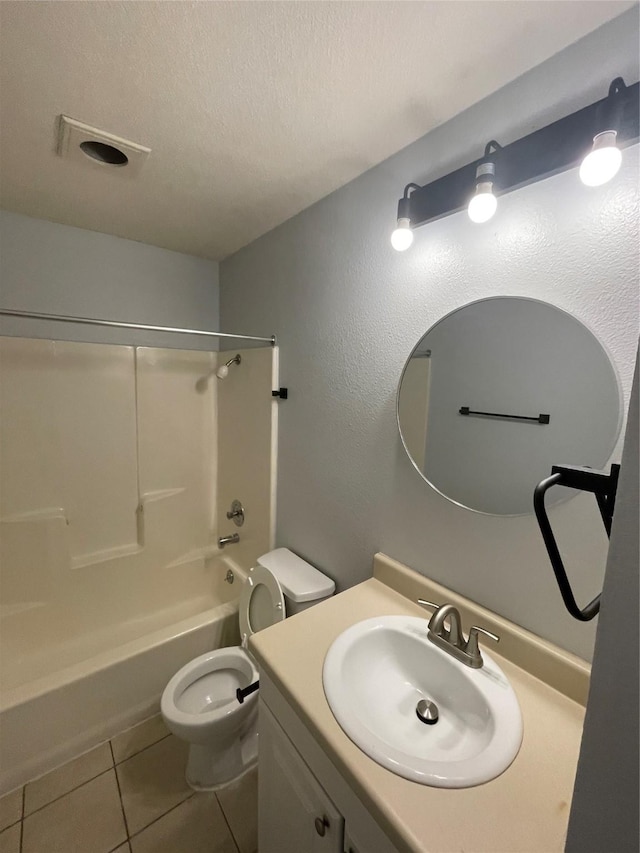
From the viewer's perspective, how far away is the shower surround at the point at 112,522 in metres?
1.59

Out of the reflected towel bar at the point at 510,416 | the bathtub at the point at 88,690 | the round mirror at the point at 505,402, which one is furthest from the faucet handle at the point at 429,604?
the bathtub at the point at 88,690

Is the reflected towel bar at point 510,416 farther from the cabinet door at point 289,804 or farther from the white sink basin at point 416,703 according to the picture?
the cabinet door at point 289,804

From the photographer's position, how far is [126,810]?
4.44 ft

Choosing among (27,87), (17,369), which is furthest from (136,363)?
(27,87)

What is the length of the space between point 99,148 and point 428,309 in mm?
1282

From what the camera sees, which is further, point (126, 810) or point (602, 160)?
point (126, 810)

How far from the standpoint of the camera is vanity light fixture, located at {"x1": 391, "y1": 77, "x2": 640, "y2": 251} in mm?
705

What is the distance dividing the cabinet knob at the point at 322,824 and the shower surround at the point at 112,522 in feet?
3.93

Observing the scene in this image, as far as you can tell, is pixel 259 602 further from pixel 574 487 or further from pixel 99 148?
pixel 99 148

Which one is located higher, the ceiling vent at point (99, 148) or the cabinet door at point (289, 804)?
the ceiling vent at point (99, 148)

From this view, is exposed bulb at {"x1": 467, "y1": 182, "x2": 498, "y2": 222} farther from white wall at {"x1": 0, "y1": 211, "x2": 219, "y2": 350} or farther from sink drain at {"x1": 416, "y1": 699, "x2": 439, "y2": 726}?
white wall at {"x1": 0, "y1": 211, "x2": 219, "y2": 350}

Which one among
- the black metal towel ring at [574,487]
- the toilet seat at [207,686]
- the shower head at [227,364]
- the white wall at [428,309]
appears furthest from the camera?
the shower head at [227,364]

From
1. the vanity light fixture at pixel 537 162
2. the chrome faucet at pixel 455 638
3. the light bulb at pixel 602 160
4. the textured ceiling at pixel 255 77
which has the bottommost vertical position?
the chrome faucet at pixel 455 638

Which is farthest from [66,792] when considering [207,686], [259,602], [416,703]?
[416,703]
